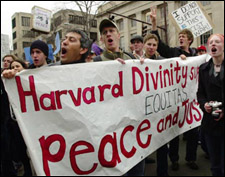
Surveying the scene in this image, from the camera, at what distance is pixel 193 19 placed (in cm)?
531

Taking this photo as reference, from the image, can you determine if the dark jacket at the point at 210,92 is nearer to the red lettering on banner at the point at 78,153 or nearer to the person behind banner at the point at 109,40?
the person behind banner at the point at 109,40

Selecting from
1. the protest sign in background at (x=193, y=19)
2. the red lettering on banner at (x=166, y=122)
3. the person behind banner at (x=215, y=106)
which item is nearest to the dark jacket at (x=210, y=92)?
the person behind banner at (x=215, y=106)

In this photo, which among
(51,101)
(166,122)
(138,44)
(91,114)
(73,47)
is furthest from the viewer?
(138,44)

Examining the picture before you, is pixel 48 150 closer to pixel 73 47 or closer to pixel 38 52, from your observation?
pixel 73 47

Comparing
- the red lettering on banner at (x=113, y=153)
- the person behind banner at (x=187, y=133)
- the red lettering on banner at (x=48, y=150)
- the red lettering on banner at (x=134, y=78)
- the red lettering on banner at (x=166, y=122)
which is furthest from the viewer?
the person behind banner at (x=187, y=133)

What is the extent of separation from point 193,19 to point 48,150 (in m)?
4.70

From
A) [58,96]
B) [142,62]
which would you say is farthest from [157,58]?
[58,96]

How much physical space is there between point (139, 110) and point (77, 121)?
0.73m

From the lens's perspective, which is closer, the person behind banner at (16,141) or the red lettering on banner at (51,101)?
the red lettering on banner at (51,101)

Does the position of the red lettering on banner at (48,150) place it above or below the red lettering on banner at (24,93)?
below

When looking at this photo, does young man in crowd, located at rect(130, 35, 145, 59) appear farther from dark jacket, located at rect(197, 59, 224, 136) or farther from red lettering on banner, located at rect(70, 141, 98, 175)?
red lettering on banner, located at rect(70, 141, 98, 175)

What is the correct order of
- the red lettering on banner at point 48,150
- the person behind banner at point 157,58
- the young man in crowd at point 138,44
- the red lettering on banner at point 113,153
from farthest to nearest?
the young man in crowd at point 138,44 → the person behind banner at point 157,58 → the red lettering on banner at point 113,153 → the red lettering on banner at point 48,150

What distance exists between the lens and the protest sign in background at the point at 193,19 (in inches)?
203

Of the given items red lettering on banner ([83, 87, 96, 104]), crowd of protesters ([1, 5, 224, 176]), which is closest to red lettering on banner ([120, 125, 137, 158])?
crowd of protesters ([1, 5, 224, 176])
